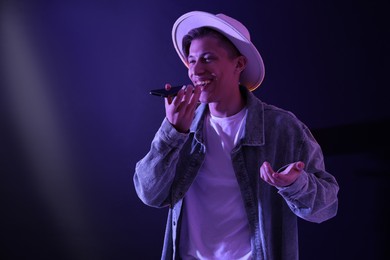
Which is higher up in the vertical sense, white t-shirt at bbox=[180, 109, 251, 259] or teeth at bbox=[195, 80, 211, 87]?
teeth at bbox=[195, 80, 211, 87]

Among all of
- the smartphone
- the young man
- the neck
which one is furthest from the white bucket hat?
the smartphone

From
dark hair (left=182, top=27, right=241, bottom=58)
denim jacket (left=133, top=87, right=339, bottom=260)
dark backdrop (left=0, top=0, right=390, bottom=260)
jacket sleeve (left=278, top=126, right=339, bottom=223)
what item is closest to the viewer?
jacket sleeve (left=278, top=126, right=339, bottom=223)

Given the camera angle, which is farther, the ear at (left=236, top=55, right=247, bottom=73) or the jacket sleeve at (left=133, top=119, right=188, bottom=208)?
the ear at (left=236, top=55, right=247, bottom=73)

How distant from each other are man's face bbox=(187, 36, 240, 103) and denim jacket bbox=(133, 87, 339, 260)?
111 mm

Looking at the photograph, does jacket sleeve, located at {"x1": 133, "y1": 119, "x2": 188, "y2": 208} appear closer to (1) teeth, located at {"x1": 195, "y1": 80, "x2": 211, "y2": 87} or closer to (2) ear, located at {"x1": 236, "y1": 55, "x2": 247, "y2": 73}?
(1) teeth, located at {"x1": 195, "y1": 80, "x2": 211, "y2": 87}

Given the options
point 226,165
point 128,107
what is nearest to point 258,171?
point 226,165

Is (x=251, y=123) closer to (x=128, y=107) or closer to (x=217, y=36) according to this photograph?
(x=217, y=36)

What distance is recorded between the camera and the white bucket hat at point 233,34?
1056 mm

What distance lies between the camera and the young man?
1.05 metres

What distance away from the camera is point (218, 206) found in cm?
110

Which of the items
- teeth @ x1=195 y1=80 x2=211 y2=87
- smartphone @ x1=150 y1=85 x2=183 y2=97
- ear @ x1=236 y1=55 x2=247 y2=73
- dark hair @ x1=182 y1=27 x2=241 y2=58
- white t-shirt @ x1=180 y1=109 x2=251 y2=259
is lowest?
white t-shirt @ x1=180 y1=109 x2=251 y2=259

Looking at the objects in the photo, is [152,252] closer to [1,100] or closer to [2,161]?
[2,161]

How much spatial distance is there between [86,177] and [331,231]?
1.21 meters

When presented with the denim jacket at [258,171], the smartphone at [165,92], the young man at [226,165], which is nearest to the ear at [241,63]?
the young man at [226,165]
